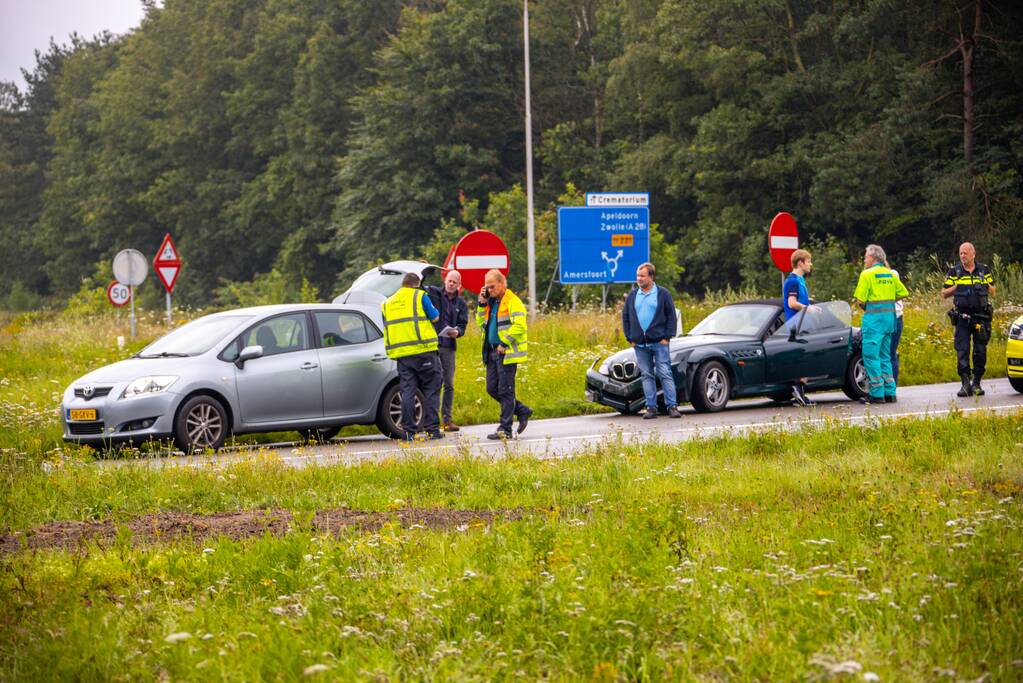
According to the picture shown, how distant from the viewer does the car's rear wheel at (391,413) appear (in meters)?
15.8

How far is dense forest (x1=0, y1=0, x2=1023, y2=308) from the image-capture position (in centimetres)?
4372

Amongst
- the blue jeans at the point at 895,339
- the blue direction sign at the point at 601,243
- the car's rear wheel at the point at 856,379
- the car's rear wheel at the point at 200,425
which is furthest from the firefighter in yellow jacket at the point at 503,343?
the blue direction sign at the point at 601,243

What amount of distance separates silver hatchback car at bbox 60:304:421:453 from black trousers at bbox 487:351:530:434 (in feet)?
3.85

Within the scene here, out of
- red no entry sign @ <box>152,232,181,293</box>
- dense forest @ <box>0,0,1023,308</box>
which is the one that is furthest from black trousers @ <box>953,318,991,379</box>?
dense forest @ <box>0,0,1023,308</box>

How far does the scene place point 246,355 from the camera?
14.8 meters

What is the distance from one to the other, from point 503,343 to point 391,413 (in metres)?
1.75

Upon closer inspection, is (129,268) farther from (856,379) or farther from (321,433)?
(856,379)

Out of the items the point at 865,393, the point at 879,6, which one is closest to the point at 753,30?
the point at 879,6

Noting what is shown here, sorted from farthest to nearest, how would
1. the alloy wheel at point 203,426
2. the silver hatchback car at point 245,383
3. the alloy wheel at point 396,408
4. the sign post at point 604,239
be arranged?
the sign post at point 604,239 < the alloy wheel at point 396,408 < the alloy wheel at point 203,426 < the silver hatchback car at point 245,383

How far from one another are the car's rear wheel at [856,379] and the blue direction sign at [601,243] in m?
5.66

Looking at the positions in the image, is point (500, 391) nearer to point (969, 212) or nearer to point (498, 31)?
point (969, 212)

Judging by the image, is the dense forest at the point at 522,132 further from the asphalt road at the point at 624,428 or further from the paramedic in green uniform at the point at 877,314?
the paramedic in green uniform at the point at 877,314

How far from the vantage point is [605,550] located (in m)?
7.09

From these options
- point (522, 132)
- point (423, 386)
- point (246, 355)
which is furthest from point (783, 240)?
point (522, 132)
